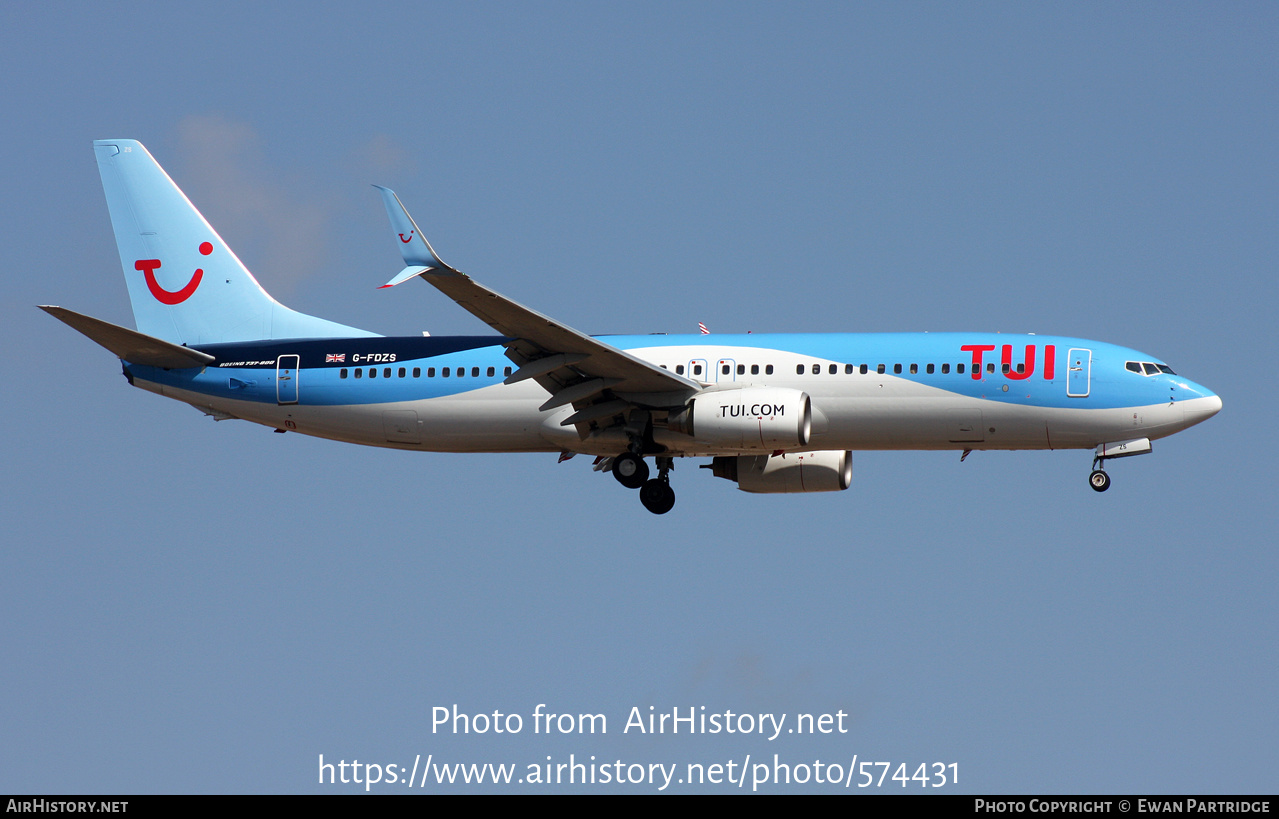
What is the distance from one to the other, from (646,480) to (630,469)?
73 cm

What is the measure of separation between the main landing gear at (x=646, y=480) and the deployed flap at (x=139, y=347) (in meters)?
12.0

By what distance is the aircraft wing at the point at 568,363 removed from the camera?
37188 mm

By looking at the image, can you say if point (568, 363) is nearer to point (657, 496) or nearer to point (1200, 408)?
point (657, 496)

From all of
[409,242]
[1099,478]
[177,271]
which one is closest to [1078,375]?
[1099,478]

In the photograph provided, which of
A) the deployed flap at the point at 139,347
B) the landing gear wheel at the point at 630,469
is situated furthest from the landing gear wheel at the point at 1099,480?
the deployed flap at the point at 139,347

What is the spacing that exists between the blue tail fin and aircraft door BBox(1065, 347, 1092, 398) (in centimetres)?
1929

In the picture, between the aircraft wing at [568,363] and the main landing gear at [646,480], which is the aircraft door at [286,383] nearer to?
the aircraft wing at [568,363]

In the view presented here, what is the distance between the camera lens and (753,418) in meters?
40.0

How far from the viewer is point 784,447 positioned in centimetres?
4019

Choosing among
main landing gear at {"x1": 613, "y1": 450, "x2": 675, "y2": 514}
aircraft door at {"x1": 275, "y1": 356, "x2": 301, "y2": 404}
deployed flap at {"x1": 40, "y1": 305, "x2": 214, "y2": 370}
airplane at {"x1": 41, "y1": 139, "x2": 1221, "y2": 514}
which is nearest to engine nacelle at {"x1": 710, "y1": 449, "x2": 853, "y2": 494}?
airplane at {"x1": 41, "y1": 139, "x2": 1221, "y2": 514}
